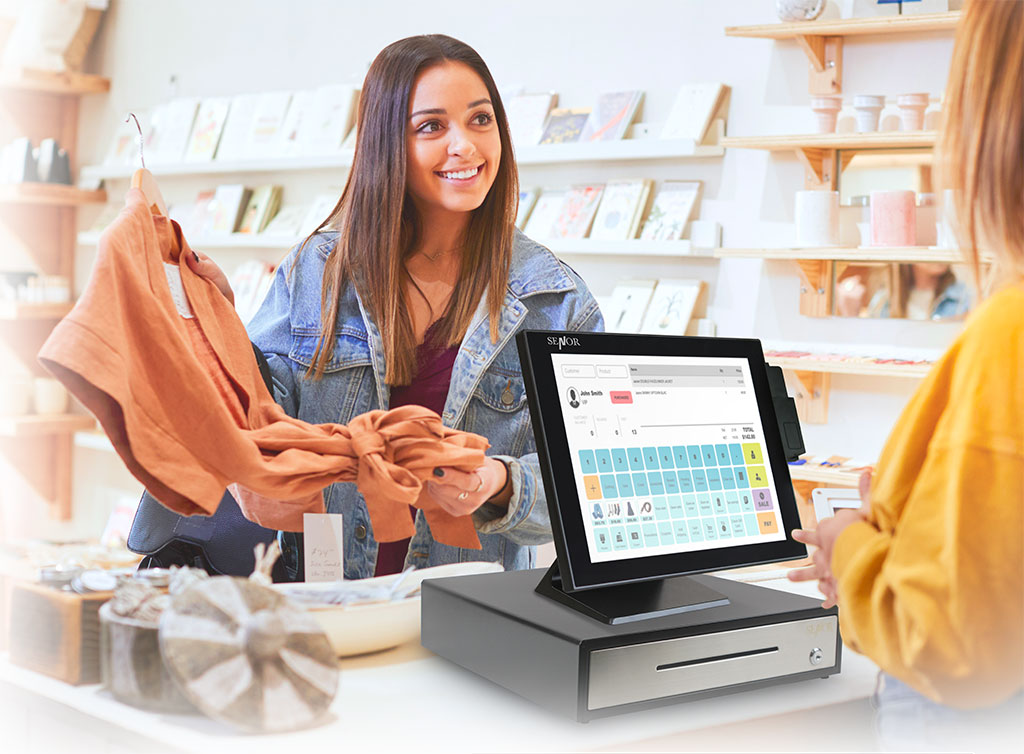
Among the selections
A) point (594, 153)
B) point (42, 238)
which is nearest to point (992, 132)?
point (594, 153)

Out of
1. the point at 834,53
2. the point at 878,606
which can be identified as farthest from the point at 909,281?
the point at 878,606

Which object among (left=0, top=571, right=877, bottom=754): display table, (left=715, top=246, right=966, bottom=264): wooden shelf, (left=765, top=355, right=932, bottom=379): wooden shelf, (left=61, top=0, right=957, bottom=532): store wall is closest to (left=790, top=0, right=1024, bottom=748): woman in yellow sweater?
(left=0, top=571, right=877, bottom=754): display table

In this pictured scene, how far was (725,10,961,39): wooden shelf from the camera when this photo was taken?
2.89m

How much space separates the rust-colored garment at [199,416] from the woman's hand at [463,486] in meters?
0.02

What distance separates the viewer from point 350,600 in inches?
47.0

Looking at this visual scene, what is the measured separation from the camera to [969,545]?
0.79m

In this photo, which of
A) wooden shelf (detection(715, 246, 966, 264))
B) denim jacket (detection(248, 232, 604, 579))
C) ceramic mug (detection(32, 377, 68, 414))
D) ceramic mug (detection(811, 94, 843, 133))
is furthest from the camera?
ceramic mug (detection(32, 377, 68, 414))

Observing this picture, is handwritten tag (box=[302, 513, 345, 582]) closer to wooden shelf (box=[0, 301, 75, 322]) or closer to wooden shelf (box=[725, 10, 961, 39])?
wooden shelf (box=[725, 10, 961, 39])

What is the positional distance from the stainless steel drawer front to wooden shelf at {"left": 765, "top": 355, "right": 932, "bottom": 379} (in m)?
1.79

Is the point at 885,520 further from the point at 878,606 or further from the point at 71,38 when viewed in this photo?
the point at 71,38

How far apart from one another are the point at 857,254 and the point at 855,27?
0.63 meters

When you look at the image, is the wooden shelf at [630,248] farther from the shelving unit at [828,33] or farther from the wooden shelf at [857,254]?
the shelving unit at [828,33]

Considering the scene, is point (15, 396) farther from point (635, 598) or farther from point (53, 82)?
point (635, 598)

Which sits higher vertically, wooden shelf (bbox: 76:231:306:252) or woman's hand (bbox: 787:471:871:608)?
wooden shelf (bbox: 76:231:306:252)
